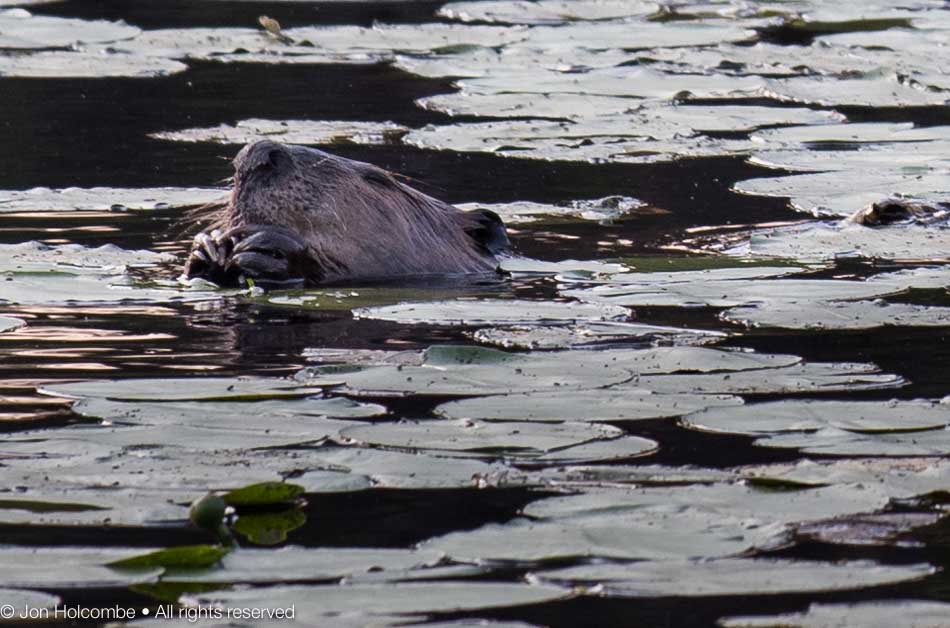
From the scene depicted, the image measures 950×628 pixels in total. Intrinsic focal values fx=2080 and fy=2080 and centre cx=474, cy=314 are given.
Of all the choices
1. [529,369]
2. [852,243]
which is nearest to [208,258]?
[529,369]

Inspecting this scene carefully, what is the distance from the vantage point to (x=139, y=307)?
596 centimetres

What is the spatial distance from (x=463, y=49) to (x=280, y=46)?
1229 mm

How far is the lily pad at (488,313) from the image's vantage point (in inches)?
217

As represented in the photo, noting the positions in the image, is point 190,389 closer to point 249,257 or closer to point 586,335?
point 586,335

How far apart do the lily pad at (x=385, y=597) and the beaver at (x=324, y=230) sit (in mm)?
3270

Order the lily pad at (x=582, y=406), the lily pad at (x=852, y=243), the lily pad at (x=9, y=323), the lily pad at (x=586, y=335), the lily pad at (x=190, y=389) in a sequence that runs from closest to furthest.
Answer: the lily pad at (x=582, y=406)
the lily pad at (x=190, y=389)
the lily pad at (x=586, y=335)
the lily pad at (x=9, y=323)
the lily pad at (x=852, y=243)

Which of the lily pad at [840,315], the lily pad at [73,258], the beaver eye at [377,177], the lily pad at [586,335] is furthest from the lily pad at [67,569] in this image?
the beaver eye at [377,177]

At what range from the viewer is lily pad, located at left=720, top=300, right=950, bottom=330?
18.0 feet

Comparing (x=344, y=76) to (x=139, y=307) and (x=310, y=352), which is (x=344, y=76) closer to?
(x=139, y=307)

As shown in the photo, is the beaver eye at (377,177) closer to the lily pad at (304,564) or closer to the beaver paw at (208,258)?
the beaver paw at (208,258)

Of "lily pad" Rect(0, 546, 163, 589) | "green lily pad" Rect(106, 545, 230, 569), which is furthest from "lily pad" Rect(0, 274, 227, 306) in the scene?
"green lily pad" Rect(106, 545, 230, 569)

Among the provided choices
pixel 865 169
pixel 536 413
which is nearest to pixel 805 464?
pixel 536 413

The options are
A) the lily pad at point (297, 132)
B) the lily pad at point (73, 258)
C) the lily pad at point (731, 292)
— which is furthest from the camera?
the lily pad at point (297, 132)

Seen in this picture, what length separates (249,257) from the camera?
6.38 meters
